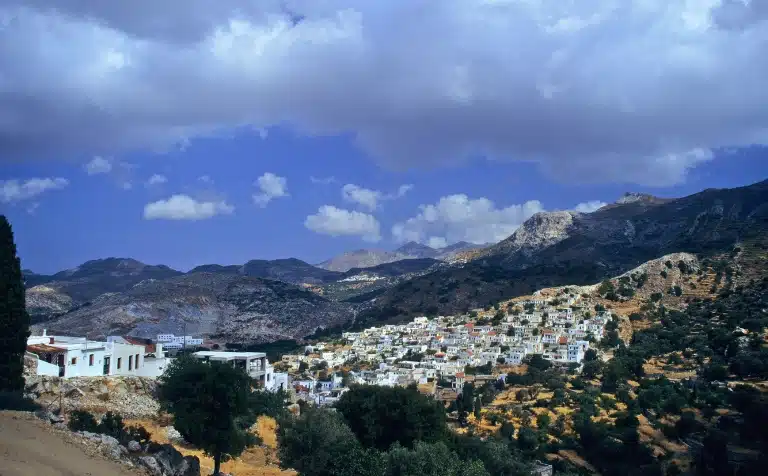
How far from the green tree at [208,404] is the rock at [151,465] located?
2388 mm

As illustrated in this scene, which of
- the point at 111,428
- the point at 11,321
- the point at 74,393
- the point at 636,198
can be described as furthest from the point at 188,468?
the point at 636,198

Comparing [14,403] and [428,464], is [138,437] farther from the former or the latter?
[428,464]

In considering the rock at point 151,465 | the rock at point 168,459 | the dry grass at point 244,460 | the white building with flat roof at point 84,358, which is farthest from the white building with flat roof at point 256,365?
the rock at point 151,465

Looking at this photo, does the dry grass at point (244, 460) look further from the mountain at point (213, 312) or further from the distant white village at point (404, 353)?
the mountain at point (213, 312)

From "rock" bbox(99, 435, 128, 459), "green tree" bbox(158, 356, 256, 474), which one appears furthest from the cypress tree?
"rock" bbox(99, 435, 128, 459)

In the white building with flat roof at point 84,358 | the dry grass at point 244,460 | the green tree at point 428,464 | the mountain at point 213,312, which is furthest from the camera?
the mountain at point 213,312

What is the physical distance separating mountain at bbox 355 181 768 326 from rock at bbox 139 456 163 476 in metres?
63.1

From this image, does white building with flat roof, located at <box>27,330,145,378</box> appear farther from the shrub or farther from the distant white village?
the shrub

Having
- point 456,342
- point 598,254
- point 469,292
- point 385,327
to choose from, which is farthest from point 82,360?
point 598,254

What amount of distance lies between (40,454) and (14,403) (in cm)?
534

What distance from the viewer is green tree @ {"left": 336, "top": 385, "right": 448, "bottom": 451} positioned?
23500 mm

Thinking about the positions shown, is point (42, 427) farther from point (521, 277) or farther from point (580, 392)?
point (521, 277)

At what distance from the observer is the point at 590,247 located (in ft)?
413

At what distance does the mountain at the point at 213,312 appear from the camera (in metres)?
91.1
